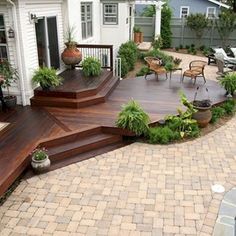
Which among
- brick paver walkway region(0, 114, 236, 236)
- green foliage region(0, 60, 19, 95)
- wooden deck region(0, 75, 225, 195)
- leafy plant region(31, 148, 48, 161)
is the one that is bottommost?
brick paver walkway region(0, 114, 236, 236)

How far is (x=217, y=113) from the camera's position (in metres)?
8.20

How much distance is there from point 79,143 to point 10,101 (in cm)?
241

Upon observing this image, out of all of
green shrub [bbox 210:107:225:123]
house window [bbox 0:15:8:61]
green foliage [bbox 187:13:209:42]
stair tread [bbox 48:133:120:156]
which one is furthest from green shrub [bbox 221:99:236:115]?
green foliage [bbox 187:13:209:42]

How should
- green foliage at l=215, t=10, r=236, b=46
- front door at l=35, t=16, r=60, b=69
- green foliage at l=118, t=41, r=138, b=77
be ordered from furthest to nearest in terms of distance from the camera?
green foliage at l=215, t=10, r=236, b=46, green foliage at l=118, t=41, r=138, b=77, front door at l=35, t=16, r=60, b=69

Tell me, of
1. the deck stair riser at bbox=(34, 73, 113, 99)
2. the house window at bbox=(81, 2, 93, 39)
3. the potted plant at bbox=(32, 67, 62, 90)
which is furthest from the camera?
the house window at bbox=(81, 2, 93, 39)

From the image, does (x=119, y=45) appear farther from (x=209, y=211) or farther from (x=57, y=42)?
(x=209, y=211)

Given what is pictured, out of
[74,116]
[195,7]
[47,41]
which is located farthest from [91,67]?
[195,7]

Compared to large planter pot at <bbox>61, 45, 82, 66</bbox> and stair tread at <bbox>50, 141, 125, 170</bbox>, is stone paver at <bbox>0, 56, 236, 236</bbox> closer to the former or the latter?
stair tread at <bbox>50, 141, 125, 170</bbox>

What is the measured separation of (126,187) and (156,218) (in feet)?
3.00

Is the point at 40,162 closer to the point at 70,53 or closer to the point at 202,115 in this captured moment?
the point at 202,115

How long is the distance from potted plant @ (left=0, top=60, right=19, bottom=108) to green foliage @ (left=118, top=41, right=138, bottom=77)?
19.7ft

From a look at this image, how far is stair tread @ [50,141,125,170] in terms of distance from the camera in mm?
6000

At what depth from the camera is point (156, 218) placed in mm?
4547

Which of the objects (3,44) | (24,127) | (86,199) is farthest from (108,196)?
(3,44)
